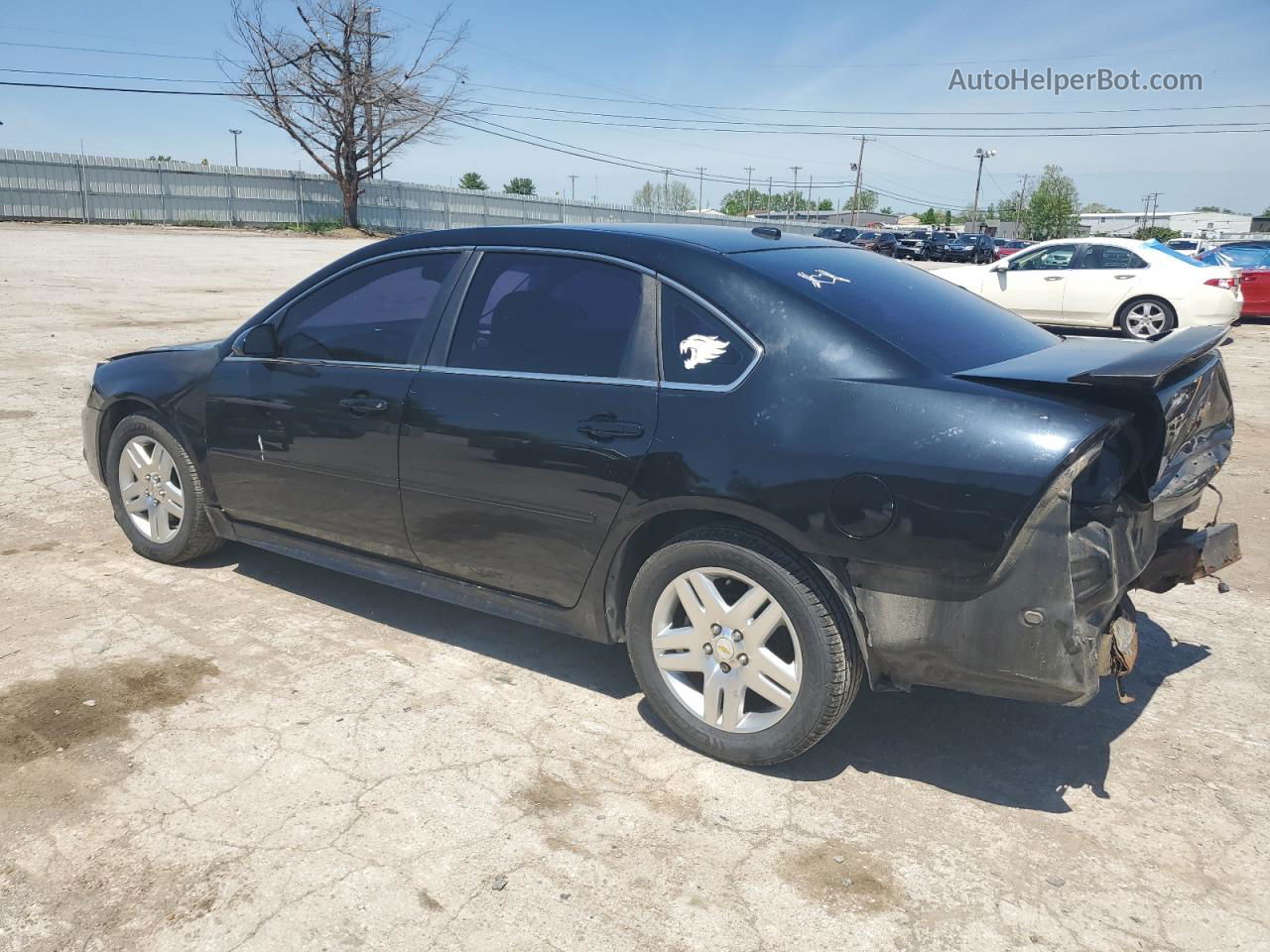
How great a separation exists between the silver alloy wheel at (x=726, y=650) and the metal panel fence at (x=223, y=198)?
30.0 meters

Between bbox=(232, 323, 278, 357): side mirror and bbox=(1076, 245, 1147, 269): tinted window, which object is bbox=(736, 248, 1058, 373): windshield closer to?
bbox=(232, 323, 278, 357): side mirror

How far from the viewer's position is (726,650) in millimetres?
3088

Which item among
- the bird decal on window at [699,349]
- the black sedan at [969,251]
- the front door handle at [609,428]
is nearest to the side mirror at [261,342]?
the front door handle at [609,428]

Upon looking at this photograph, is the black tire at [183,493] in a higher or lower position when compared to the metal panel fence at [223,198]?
lower

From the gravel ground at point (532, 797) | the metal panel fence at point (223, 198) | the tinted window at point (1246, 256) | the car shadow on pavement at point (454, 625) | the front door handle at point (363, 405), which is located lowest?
the gravel ground at point (532, 797)

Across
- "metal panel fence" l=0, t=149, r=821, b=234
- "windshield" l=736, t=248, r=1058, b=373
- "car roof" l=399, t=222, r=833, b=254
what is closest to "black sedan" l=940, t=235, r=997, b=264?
"metal panel fence" l=0, t=149, r=821, b=234

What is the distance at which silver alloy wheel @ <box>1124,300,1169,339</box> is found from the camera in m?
13.8

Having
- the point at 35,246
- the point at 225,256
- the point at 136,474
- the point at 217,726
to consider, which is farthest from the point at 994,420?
the point at 35,246

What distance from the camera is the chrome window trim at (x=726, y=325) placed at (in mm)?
3051

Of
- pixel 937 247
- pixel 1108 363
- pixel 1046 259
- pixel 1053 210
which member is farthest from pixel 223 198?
pixel 1053 210

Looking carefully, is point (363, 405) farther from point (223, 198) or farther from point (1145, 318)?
point (223, 198)

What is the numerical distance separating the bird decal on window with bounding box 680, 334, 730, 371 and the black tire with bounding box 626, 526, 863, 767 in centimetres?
54

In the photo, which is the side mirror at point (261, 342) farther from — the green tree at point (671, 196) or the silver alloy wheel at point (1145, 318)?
the green tree at point (671, 196)

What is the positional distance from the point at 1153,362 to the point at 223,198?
157ft
